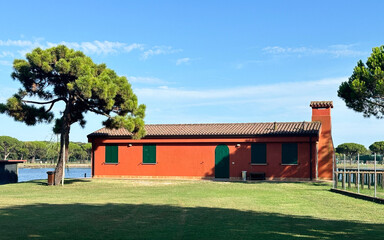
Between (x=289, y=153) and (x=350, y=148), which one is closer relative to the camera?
(x=289, y=153)

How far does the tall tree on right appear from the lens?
22.7 m

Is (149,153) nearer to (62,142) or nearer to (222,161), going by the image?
(222,161)

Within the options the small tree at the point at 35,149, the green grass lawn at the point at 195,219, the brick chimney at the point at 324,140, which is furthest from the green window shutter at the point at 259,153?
the small tree at the point at 35,149

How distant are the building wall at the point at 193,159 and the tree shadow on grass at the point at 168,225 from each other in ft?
51.2

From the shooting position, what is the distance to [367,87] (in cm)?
2364

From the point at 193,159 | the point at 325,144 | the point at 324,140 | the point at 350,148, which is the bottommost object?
the point at 193,159

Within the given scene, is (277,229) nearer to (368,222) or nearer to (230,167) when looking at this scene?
(368,222)

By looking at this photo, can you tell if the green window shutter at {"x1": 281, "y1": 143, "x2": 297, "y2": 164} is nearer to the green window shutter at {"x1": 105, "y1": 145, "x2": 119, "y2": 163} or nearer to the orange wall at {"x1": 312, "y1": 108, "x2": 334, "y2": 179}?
the orange wall at {"x1": 312, "y1": 108, "x2": 334, "y2": 179}

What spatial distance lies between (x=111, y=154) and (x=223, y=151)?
26.8 ft

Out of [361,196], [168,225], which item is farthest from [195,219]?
[361,196]

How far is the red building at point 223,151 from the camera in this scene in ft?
86.6

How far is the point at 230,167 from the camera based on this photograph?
27562 millimetres

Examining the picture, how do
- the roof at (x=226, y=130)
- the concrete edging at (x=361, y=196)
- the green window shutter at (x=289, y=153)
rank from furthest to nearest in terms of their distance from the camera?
1. the roof at (x=226, y=130)
2. the green window shutter at (x=289, y=153)
3. the concrete edging at (x=361, y=196)

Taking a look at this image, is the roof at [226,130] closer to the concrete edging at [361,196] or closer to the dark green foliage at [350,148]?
the concrete edging at [361,196]
